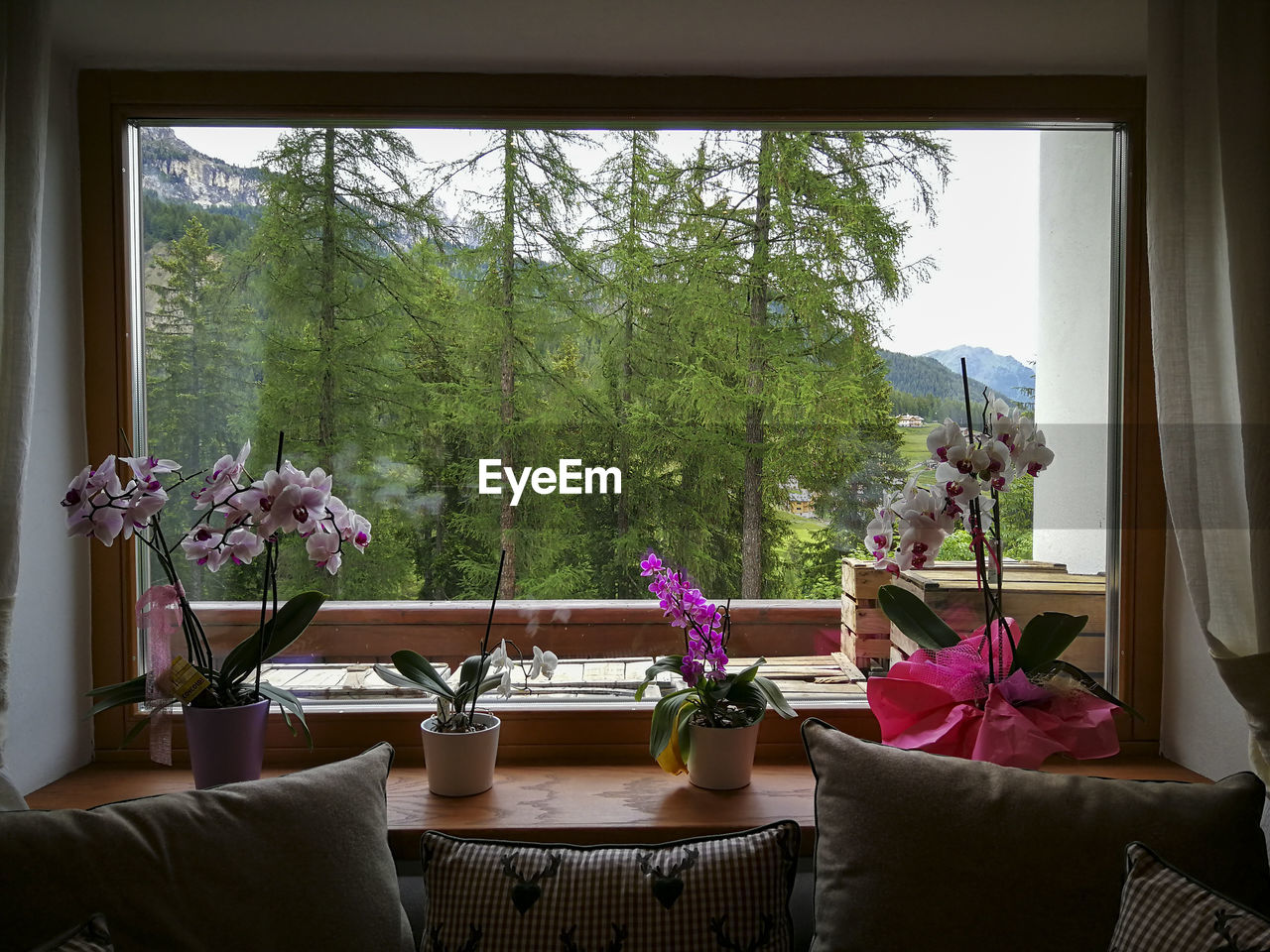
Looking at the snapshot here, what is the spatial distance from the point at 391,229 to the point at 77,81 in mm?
669

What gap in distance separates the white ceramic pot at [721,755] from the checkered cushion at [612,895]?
0.32 meters

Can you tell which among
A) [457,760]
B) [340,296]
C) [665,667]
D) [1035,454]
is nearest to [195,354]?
[340,296]

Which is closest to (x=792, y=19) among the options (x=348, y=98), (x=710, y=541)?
(x=348, y=98)

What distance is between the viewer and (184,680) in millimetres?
1436

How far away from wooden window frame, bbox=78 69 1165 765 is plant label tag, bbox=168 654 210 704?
0.31m

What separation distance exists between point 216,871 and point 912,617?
1.18 metres

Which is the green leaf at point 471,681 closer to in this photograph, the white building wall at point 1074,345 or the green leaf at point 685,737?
the green leaf at point 685,737

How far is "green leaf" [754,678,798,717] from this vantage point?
1.52 meters

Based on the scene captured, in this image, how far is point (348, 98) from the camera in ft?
5.54

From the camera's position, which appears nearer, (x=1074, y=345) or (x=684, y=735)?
(x=684, y=735)

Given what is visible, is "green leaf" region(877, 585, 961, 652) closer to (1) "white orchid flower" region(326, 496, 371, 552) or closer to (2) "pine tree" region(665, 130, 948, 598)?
(2) "pine tree" region(665, 130, 948, 598)

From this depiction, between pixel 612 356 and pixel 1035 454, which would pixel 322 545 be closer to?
pixel 612 356

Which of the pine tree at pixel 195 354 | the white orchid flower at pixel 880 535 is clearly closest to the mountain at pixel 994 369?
the white orchid flower at pixel 880 535

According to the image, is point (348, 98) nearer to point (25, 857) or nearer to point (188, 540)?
point (188, 540)
